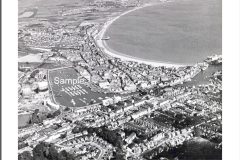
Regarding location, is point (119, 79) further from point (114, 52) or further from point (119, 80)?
point (114, 52)

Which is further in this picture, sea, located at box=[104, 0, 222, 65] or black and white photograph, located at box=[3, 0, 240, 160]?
sea, located at box=[104, 0, 222, 65]

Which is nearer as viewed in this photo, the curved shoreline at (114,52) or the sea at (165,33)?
the sea at (165,33)

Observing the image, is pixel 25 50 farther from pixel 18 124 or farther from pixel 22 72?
pixel 18 124

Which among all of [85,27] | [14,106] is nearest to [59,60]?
[85,27]
